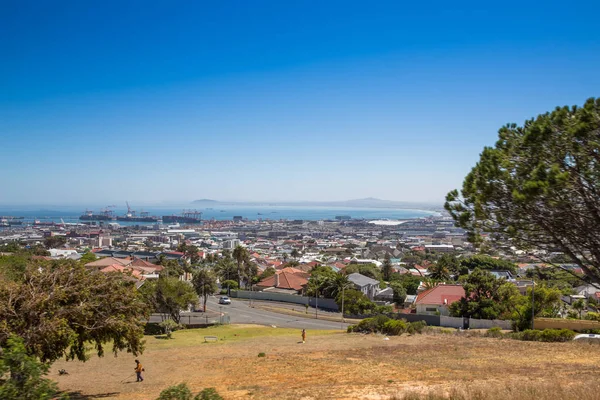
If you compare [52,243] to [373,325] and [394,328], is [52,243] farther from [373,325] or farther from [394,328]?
[394,328]

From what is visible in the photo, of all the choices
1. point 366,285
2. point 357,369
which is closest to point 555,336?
point 357,369

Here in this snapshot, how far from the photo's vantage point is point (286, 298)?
56781mm

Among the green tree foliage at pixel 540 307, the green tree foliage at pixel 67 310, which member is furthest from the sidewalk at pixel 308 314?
the green tree foliage at pixel 67 310

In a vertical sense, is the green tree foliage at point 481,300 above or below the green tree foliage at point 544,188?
below

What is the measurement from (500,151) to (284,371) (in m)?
12.1

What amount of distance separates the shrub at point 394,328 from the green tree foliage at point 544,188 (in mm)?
18251

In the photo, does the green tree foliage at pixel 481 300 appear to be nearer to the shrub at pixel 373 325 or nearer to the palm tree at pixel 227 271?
the shrub at pixel 373 325

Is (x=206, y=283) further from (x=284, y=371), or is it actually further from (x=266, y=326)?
(x=284, y=371)

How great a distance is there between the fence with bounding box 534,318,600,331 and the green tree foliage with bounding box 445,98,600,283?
2407 cm

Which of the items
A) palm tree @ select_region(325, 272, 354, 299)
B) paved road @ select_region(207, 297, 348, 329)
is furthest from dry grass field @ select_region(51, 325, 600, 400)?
palm tree @ select_region(325, 272, 354, 299)

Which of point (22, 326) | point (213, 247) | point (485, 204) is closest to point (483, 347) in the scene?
point (485, 204)

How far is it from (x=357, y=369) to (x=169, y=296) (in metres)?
22.1

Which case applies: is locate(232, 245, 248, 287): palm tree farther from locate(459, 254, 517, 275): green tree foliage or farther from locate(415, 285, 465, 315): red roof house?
locate(459, 254, 517, 275): green tree foliage

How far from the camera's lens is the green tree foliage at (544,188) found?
35.3 ft
